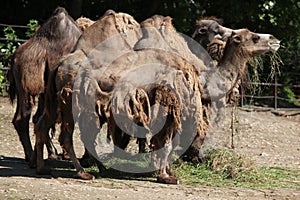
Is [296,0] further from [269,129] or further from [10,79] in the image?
[10,79]

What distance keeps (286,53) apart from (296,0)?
213cm

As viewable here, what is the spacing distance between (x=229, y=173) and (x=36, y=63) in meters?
2.76

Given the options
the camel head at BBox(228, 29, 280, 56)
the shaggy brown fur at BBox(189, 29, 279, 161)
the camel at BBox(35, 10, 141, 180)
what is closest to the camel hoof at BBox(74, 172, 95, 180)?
the camel at BBox(35, 10, 141, 180)

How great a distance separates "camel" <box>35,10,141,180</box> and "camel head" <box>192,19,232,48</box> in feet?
6.64

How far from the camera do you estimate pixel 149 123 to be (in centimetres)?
749

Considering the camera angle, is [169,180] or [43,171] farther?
[43,171]

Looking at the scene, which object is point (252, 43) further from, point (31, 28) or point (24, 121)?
point (31, 28)

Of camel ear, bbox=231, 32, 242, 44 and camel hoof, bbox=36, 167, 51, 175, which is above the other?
camel ear, bbox=231, 32, 242, 44

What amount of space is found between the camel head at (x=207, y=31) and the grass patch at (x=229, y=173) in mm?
2153

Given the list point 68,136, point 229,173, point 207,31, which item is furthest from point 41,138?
point 207,31

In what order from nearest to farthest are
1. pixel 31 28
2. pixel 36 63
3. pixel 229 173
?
pixel 229 173, pixel 36 63, pixel 31 28

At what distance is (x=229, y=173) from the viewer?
320 inches

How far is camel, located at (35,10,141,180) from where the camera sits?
24.3 feet

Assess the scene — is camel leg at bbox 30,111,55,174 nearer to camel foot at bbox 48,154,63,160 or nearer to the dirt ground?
the dirt ground
